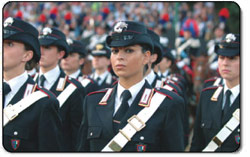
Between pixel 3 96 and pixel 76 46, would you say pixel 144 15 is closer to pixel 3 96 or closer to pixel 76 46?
pixel 76 46

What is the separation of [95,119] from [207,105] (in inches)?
73.3

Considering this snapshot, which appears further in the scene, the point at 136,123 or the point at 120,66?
the point at 120,66

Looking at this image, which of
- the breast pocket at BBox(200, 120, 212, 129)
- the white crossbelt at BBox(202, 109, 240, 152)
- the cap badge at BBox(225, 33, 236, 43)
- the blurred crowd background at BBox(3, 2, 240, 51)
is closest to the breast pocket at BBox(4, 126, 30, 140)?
the white crossbelt at BBox(202, 109, 240, 152)

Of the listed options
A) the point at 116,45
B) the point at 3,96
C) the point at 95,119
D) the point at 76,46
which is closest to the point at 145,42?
the point at 116,45

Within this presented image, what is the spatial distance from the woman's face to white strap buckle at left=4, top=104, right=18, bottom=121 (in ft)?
3.55

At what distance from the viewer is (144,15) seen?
77.1 feet

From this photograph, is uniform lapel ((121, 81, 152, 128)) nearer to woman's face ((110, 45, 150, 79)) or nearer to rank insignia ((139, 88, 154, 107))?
rank insignia ((139, 88, 154, 107))

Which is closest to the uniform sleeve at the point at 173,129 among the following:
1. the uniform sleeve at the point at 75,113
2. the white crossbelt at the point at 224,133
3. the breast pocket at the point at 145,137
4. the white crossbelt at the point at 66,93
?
the breast pocket at the point at 145,137

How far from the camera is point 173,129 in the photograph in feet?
13.9

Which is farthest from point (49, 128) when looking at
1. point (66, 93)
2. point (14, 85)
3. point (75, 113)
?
point (66, 93)

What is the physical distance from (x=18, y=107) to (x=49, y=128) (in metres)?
0.37

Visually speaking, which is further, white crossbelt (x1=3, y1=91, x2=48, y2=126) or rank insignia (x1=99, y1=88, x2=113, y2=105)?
rank insignia (x1=99, y1=88, x2=113, y2=105)

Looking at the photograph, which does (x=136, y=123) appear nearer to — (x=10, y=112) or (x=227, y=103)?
(x=10, y=112)

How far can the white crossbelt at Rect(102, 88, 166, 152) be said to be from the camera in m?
4.24
